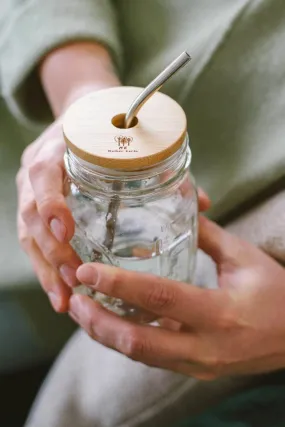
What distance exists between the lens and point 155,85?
0.35 meters

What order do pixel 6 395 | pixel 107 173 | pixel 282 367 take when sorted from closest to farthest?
pixel 107 173
pixel 282 367
pixel 6 395

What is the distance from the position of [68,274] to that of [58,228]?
0.15ft

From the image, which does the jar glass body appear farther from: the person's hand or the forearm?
the forearm

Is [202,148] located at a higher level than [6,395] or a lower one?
higher

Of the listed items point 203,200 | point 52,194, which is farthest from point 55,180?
point 203,200

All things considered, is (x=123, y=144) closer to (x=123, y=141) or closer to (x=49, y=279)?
(x=123, y=141)

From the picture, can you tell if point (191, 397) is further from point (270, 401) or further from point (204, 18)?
point (204, 18)

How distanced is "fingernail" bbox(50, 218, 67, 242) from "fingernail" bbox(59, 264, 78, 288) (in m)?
0.03

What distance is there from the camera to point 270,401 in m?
0.50

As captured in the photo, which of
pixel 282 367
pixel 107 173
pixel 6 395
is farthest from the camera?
pixel 6 395

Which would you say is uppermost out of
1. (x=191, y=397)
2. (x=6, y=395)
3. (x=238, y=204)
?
(x=238, y=204)

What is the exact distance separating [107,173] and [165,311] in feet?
0.37

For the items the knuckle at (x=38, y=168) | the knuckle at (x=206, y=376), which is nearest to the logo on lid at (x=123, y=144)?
the knuckle at (x=38, y=168)

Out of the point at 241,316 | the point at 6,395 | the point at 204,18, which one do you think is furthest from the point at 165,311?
the point at 6,395
